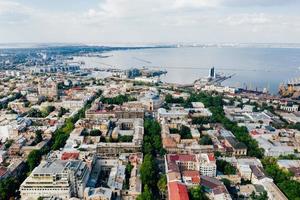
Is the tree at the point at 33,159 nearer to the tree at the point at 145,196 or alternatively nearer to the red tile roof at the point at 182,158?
the tree at the point at 145,196

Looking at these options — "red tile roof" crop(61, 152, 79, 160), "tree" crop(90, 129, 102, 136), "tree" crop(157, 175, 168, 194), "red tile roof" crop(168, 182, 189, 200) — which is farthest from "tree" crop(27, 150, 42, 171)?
"red tile roof" crop(168, 182, 189, 200)

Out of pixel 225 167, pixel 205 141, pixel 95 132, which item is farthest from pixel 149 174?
pixel 95 132

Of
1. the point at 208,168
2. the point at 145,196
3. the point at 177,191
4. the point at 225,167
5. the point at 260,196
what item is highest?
the point at 177,191

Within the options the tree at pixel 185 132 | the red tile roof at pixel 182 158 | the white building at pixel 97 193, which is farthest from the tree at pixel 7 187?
the tree at pixel 185 132

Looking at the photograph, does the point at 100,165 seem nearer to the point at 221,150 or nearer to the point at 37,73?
the point at 221,150

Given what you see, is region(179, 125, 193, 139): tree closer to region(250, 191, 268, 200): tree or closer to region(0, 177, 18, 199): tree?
region(250, 191, 268, 200): tree

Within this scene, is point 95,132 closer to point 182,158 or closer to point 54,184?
point 182,158
